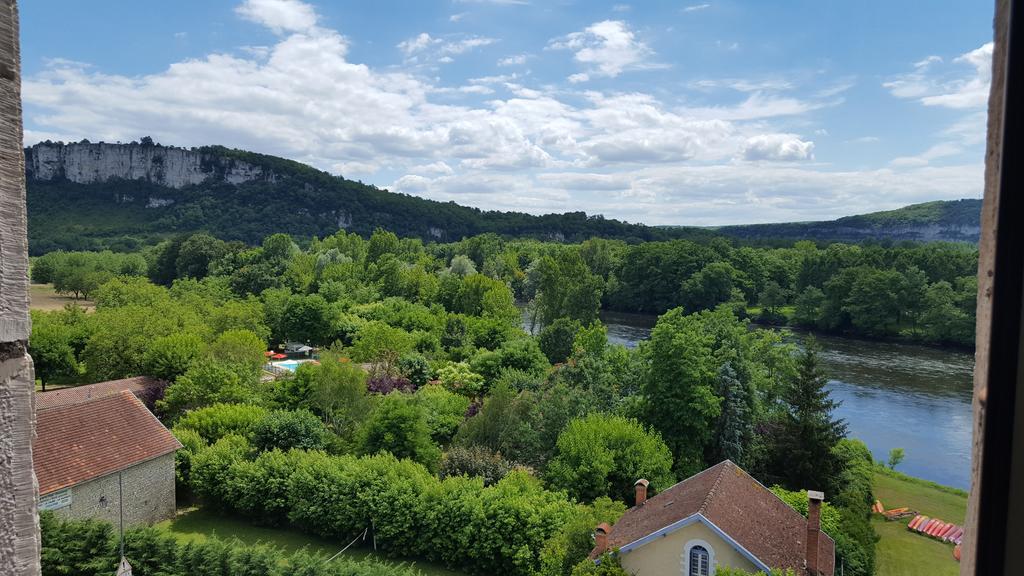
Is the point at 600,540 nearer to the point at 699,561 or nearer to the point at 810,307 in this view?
the point at 699,561

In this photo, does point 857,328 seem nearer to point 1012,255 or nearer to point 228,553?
point 228,553

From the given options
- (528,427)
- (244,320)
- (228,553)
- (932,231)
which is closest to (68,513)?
→ (228,553)

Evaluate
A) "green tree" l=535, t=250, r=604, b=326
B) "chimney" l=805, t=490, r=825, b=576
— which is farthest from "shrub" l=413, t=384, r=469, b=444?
"green tree" l=535, t=250, r=604, b=326

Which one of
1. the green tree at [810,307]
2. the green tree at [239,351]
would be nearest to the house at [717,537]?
the green tree at [239,351]

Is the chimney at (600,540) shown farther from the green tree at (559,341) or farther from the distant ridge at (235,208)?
the distant ridge at (235,208)

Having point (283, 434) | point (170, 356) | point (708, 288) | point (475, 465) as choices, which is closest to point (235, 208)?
point (708, 288)

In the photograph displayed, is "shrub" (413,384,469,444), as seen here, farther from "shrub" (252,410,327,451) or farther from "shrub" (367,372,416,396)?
"shrub" (252,410,327,451)
